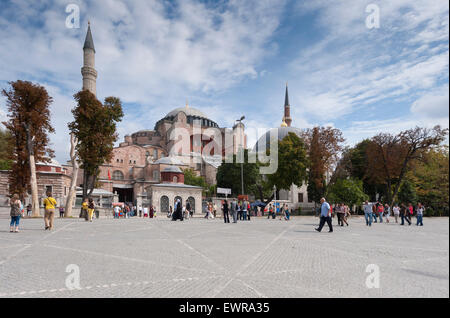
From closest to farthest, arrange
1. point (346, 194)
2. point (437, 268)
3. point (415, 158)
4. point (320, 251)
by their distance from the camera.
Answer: point (437, 268), point (320, 251), point (415, 158), point (346, 194)

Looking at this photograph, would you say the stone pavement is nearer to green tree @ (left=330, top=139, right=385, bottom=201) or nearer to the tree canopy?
the tree canopy

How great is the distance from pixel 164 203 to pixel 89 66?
22118 mm

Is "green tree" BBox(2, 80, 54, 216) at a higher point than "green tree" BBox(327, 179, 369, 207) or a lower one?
higher

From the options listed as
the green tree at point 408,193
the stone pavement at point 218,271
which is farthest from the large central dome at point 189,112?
the stone pavement at point 218,271

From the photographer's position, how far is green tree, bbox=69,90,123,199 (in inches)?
1019

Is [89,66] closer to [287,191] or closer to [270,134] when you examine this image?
[270,134]

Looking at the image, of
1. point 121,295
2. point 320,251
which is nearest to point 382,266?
point 320,251

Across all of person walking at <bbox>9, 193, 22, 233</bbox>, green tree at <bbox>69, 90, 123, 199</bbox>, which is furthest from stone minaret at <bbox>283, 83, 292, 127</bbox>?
person walking at <bbox>9, 193, 22, 233</bbox>

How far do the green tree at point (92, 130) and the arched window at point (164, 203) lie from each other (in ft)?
43.7

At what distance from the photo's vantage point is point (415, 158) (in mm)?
35281

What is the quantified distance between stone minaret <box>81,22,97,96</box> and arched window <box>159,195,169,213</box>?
17881 mm
